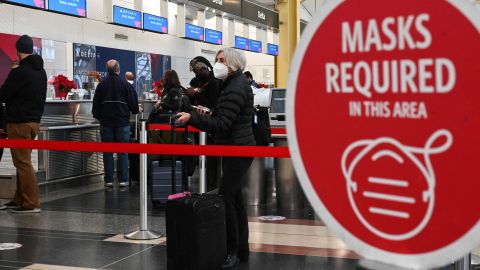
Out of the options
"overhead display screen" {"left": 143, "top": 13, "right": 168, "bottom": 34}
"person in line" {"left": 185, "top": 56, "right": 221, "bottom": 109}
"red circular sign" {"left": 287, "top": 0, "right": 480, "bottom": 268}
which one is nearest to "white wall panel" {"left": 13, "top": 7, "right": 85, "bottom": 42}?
"overhead display screen" {"left": 143, "top": 13, "right": 168, "bottom": 34}

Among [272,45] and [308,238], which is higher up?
[272,45]

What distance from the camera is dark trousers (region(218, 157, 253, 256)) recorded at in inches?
158

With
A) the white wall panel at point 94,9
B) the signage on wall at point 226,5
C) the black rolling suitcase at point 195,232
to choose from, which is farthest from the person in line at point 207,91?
the white wall panel at point 94,9

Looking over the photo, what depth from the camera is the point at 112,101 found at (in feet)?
26.4

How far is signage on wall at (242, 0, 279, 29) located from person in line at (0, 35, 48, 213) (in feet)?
28.5

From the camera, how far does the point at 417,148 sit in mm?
970

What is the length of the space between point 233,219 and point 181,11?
35.5ft

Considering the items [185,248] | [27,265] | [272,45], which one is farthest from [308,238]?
[272,45]

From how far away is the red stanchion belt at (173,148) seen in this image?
3.82 m

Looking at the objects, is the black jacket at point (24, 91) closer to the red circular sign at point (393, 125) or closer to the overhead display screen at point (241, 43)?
the red circular sign at point (393, 125)

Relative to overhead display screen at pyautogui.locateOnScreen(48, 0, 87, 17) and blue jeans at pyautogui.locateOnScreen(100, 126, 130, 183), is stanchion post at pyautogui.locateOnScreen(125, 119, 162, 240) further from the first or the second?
overhead display screen at pyautogui.locateOnScreen(48, 0, 87, 17)

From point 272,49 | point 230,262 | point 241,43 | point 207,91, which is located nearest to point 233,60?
point 230,262

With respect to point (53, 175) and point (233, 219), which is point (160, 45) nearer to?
point (53, 175)

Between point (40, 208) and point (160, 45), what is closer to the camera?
point (40, 208)
